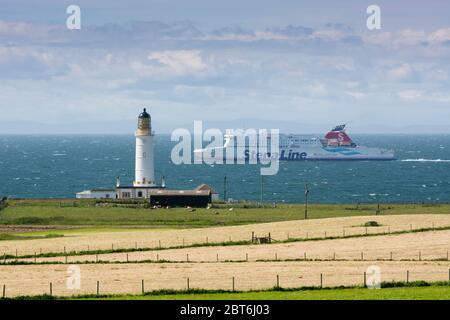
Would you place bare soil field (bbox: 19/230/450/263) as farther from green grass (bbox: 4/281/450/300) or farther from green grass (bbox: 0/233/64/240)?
green grass (bbox: 0/233/64/240)

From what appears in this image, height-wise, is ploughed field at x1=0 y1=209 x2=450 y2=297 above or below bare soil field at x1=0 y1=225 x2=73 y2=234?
above

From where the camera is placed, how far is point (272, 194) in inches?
5684

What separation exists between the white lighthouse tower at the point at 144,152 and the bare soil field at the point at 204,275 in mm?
55785

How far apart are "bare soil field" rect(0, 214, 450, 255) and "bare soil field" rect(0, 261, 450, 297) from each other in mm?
10728

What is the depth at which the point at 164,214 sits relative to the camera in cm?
9025

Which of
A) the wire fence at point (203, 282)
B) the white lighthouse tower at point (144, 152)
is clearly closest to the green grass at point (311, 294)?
the wire fence at point (203, 282)

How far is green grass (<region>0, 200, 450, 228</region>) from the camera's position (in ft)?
275

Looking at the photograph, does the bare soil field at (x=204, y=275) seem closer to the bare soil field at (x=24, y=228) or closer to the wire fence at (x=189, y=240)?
the wire fence at (x=189, y=240)

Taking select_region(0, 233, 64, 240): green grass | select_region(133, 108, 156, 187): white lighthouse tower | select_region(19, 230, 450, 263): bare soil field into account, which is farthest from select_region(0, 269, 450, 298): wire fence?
select_region(133, 108, 156, 187): white lighthouse tower

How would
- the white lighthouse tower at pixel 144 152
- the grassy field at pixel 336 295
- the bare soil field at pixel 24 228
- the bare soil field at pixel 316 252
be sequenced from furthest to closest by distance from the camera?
1. the white lighthouse tower at pixel 144 152
2. the bare soil field at pixel 24 228
3. the bare soil field at pixel 316 252
4. the grassy field at pixel 336 295

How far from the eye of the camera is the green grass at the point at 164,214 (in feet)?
275

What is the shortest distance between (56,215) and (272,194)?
59554mm
